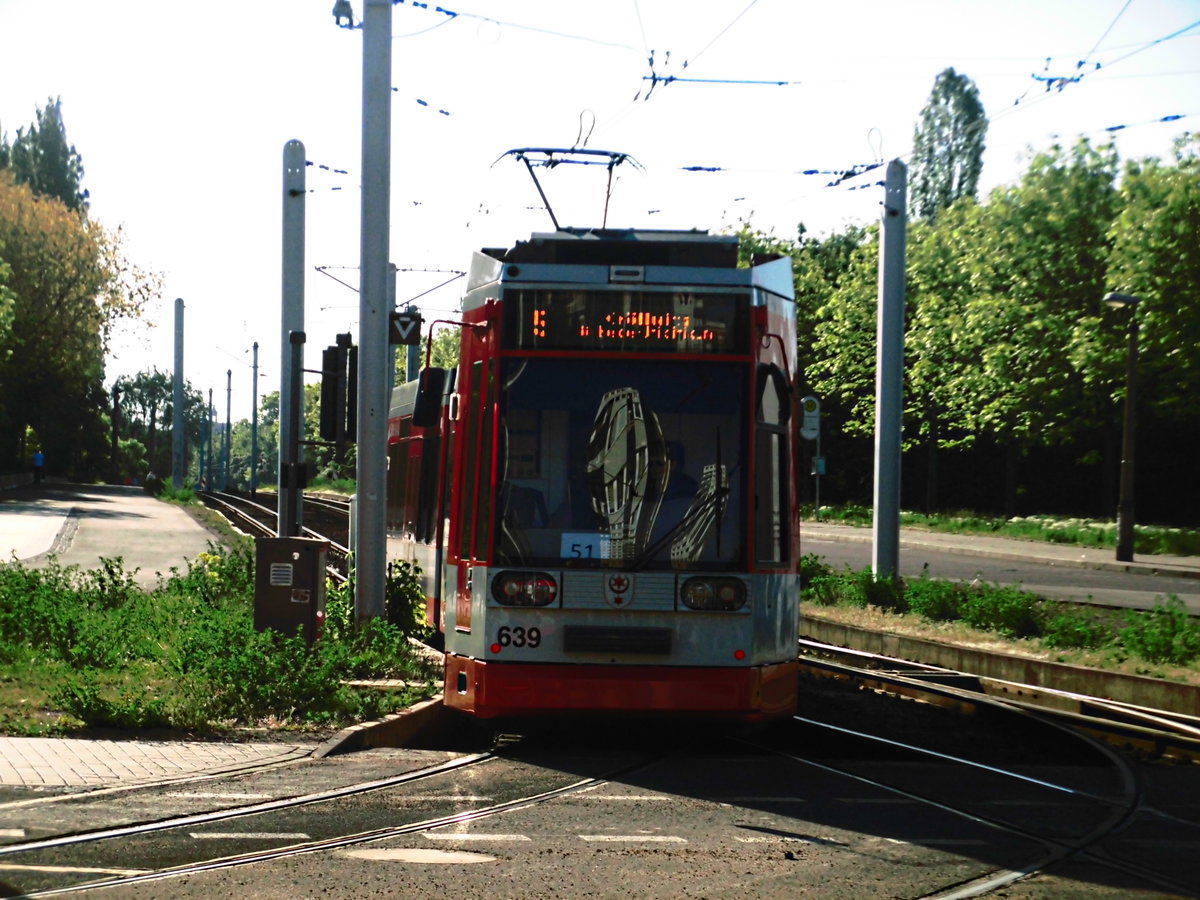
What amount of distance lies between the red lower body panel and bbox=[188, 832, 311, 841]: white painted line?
254 cm

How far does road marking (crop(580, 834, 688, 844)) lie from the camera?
7.30m

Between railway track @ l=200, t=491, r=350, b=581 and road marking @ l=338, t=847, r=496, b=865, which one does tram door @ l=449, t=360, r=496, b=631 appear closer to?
road marking @ l=338, t=847, r=496, b=865

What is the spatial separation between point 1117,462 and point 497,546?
4163 centimetres

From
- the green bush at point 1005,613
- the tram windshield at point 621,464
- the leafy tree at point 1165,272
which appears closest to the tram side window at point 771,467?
the tram windshield at point 621,464

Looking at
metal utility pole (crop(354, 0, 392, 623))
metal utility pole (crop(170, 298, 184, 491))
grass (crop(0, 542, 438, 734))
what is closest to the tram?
grass (crop(0, 542, 438, 734))

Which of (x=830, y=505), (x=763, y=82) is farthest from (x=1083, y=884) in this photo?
(x=830, y=505)

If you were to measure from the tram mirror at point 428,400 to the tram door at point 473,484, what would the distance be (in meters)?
0.22

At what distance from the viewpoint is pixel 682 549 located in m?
9.75

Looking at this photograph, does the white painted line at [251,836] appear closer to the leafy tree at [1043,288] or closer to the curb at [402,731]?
the curb at [402,731]

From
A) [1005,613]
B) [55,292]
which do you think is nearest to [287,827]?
[1005,613]

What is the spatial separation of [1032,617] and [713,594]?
913cm

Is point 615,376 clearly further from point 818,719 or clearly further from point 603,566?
point 818,719

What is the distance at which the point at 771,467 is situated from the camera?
1006 cm

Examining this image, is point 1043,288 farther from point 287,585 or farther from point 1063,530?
point 287,585
